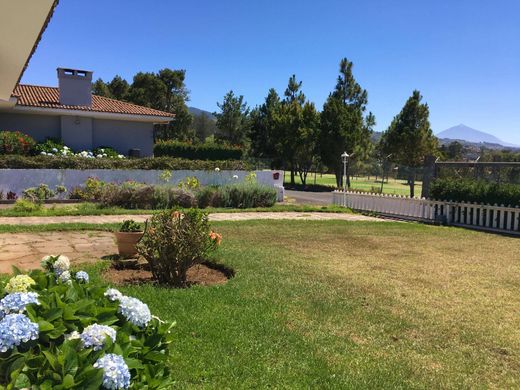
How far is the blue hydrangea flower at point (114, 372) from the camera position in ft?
5.86

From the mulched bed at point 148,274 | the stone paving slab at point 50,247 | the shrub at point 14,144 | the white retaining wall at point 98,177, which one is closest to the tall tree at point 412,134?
the white retaining wall at point 98,177

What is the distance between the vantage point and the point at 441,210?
14.8 m

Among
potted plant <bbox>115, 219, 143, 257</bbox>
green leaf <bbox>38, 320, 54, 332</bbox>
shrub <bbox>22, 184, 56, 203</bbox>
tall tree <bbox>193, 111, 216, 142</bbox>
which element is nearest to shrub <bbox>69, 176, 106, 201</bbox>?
shrub <bbox>22, 184, 56, 203</bbox>

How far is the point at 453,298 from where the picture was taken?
18.8 ft

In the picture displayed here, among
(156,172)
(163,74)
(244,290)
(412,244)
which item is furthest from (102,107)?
(163,74)

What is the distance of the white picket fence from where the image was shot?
12.9 m

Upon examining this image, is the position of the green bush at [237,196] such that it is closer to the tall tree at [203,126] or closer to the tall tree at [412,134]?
the tall tree at [412,134]

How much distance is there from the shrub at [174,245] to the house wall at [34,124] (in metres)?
19.6

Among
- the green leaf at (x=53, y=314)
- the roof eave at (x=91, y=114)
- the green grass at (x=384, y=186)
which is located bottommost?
the green grass at (x=384, y=186)

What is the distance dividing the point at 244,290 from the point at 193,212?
120cm

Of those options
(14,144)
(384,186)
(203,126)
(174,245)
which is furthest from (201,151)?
(203,126)

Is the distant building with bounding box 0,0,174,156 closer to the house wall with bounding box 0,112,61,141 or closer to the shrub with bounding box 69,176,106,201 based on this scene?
the house wall with bounding box 0,112,61,141

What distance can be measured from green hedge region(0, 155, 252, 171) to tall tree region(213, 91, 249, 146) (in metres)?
29.7

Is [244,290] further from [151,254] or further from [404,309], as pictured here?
[404,309]
